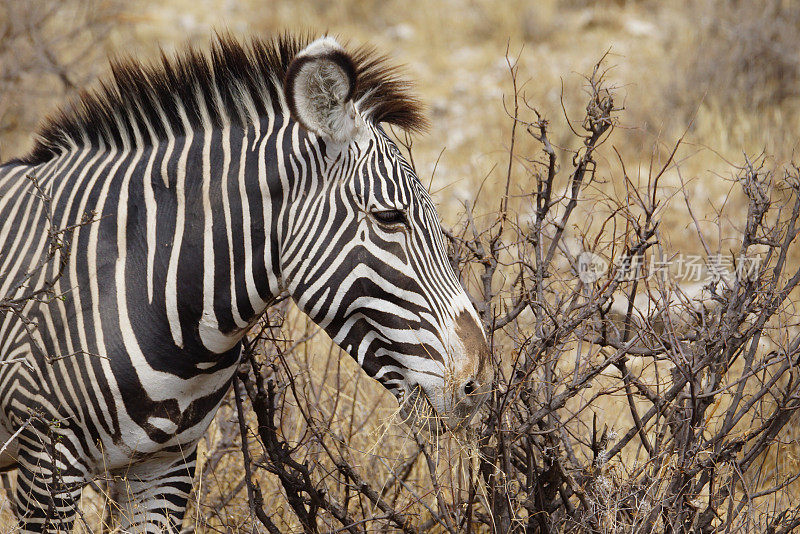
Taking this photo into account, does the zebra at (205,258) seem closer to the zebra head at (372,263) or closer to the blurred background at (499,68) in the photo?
the zebra head at (372,263)

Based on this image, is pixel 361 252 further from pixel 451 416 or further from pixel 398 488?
pixel 398 488

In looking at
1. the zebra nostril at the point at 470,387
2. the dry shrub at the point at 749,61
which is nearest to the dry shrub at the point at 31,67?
the zebra nostril at the point at 470,387

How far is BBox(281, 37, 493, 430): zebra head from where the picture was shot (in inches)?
99.1

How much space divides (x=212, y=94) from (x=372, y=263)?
0.86 m

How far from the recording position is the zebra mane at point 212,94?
279 centimetres

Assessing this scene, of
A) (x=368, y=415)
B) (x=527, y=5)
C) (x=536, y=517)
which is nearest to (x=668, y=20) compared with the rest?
(x=527, y=5)

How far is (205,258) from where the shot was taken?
2.71 metres

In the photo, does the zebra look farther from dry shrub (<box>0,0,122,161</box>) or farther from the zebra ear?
dry shrub (<box>0,0,122,161</box>)

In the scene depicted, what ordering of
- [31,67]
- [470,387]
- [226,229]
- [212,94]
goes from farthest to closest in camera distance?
[31,67]
[212,94]
[226,229]
[470,387]

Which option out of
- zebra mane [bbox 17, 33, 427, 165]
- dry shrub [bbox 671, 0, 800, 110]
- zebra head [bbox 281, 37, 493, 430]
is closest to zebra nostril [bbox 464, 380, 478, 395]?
zebra head [bbox 281, 37, 493, 430]

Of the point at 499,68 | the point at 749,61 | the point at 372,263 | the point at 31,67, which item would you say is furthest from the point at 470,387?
the point at 499,68

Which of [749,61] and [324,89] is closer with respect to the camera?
[324,89]

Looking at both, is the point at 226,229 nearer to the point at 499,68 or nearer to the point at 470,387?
the point at 470,387

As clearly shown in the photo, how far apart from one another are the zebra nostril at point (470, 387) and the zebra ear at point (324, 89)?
2.88 ft
